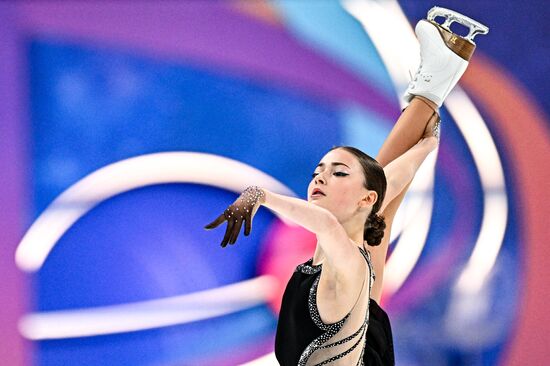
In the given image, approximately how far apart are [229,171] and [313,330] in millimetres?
1199

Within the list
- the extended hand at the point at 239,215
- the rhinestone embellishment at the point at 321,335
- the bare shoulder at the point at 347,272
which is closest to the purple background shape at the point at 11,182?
the rhinestone embellishment at the point at 321,335

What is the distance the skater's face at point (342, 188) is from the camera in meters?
1.94

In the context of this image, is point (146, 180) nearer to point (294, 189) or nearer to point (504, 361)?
point (294, 189)

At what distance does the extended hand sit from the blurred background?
4.73 ft

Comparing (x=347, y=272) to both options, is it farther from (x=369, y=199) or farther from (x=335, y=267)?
(x=369, y=199)

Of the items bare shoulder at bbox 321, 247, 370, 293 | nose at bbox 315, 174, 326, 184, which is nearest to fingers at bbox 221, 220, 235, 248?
bare shoulder at bbox 321, 247, 370, 293

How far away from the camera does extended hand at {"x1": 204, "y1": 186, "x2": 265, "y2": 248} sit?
1484 mm

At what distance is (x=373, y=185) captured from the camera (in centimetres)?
203

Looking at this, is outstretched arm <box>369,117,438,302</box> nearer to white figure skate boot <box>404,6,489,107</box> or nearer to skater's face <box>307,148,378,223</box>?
white figure skate boot <box>404,6,489,107</box>

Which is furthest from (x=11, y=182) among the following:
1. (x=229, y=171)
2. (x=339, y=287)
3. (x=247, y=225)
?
(x=247, y=225)

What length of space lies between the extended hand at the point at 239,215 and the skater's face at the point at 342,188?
A: 1.25ft

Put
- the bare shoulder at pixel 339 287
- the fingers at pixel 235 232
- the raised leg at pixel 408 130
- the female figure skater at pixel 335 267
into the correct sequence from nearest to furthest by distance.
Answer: the fingers at pixel 235 232
the female figure skater at pixel 335 267
the bare shoulder at pixel 339 287
the raised leg at pixel 408 130

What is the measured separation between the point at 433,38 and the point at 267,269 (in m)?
1.17

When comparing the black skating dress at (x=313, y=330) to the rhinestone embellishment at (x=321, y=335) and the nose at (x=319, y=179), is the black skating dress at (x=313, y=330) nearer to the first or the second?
the rhinestone embellishment at (x=321, y=335)
